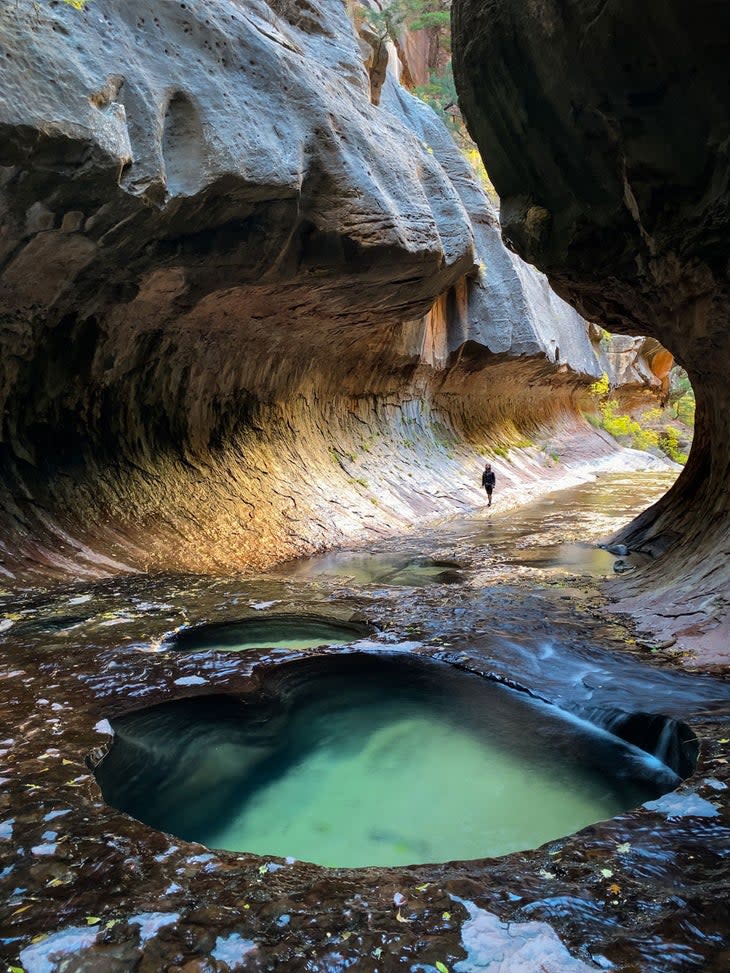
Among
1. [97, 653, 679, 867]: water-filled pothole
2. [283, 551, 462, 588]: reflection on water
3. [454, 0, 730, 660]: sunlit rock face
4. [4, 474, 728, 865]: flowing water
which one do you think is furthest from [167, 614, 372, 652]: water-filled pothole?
[454, 0, 730, 660]: sunlit rock face

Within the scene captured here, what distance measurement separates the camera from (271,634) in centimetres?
666

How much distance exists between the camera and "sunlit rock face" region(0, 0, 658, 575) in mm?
6867

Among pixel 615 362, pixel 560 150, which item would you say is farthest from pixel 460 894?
pixel 615 362

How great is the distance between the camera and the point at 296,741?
15.3 feet

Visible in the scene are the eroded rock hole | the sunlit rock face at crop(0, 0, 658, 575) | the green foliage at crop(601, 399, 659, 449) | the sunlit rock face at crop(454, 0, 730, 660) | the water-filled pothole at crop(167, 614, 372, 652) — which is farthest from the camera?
the green foliage at crop(601, 399, 659, 449)

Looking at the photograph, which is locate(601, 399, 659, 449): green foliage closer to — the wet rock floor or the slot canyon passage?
the slot canyon passage

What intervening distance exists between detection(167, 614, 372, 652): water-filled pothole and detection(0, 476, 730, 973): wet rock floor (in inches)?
16.8

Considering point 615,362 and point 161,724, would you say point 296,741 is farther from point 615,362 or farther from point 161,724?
point 615,362

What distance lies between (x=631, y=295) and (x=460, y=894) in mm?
8305

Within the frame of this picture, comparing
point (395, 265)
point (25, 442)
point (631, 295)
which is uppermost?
point (395, 265)

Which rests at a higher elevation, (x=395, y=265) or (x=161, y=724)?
(x=395, y=265)

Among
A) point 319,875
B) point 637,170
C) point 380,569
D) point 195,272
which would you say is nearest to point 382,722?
point 319,875

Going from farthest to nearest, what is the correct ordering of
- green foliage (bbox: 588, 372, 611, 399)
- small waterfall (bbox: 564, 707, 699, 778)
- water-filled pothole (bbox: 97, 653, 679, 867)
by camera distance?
green foliage (bbox: 588, 372, 611, 399) < small waterfall (bbox: 564, 707, 699, 778) < water-filled pothole (bbox: 97, 653, 679, 867)

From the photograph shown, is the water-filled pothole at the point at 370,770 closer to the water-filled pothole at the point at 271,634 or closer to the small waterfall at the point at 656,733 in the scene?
the small waterfall at the point at 656,733
